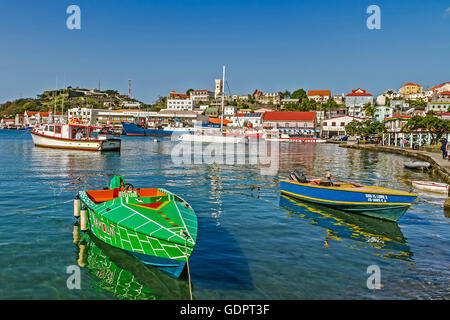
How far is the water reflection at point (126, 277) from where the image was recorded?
8.34 metres

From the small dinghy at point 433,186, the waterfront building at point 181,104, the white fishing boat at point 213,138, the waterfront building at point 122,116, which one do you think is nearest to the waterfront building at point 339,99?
the waterfront building at point 181,104

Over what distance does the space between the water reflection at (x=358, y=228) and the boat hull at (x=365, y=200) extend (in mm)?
327

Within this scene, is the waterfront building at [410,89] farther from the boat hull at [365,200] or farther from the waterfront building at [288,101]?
the boat hull at [365,200]

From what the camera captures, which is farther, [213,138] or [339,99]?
[339,99]

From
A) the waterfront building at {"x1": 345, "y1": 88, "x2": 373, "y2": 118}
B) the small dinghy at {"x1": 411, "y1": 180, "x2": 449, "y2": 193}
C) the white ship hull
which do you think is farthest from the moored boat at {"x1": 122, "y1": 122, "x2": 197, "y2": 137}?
the small dinghy at {"x1": 411, "y1": 180, "x2": 449, "y2": 193}

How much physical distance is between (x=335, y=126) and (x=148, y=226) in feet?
407

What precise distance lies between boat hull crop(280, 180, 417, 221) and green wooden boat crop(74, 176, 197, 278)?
27.1 ft

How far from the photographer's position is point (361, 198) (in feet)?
50.0

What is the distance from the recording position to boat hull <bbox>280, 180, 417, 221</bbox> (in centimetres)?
1447

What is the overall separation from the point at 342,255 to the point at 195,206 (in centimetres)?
848

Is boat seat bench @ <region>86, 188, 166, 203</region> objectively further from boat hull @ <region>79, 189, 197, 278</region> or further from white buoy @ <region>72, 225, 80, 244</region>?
white buoy @ <region>72, 225, 80, 244</region>

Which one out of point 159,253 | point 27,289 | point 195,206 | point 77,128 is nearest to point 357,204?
point 195,206

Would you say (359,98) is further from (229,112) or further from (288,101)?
(229,112)

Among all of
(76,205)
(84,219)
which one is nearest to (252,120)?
(76,205)
